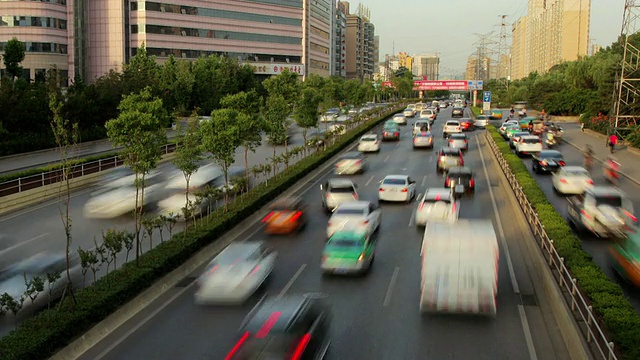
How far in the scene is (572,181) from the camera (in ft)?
92.3

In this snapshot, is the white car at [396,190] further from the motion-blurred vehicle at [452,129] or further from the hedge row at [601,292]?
the motion-blurred vehicle at [452,129]

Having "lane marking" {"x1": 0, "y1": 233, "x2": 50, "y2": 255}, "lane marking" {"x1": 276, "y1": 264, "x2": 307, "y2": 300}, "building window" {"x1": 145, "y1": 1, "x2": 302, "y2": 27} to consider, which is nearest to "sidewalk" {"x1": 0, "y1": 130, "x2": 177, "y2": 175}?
"lane marking" {"x1": 0, "y1": 233, "x2": 50, "y2": 255}

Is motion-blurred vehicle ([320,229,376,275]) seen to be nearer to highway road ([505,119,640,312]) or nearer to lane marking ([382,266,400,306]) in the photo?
lane marking ([382,266,400,306])

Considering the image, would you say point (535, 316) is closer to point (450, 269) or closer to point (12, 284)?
point (450, 269)

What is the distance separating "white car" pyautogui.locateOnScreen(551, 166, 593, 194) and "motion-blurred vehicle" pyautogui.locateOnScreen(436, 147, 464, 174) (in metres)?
7.11

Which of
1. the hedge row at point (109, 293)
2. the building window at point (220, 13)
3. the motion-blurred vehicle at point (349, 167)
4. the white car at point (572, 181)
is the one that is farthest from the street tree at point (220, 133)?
the building window at point (220, 13)

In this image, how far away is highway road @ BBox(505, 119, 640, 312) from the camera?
15.9 m

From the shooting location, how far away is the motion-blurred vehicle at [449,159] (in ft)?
115

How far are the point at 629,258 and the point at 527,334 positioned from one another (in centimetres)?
446

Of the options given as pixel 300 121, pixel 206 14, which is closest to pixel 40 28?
pixel 206 14

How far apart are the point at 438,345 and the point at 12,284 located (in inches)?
412

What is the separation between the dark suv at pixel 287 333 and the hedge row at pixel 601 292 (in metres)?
5.37

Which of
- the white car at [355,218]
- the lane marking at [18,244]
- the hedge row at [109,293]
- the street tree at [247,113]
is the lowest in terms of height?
the lane marking at [18,244]

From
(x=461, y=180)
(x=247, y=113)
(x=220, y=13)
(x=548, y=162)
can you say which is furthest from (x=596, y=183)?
(x=220, y=13)
